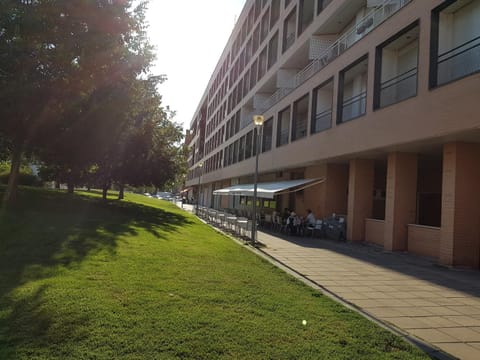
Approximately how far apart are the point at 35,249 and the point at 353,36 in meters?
15.8

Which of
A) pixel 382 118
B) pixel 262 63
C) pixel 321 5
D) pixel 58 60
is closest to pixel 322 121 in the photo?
pixel 321 5

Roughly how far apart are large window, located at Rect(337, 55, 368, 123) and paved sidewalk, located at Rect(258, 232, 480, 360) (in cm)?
679

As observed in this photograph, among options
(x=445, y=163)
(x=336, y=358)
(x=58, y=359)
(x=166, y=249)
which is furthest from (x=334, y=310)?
(x=445, y=163)

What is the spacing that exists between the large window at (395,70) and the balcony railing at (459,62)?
197cm

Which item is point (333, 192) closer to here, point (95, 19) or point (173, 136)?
point (95, 19)

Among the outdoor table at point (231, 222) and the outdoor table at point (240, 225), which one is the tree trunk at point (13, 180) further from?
the outdoor table at point (231, 222)

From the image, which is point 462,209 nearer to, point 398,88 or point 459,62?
point 459,62

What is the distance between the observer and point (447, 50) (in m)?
12.4

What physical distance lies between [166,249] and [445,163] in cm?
848

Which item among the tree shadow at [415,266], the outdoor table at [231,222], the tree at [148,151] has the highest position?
the tree at [148,151]

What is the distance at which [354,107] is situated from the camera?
18.8 m

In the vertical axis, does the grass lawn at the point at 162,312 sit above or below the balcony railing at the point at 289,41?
below

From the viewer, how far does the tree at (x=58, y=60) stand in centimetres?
1334

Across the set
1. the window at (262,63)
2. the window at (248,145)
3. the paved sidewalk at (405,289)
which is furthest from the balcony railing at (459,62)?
the window at (248,145)
